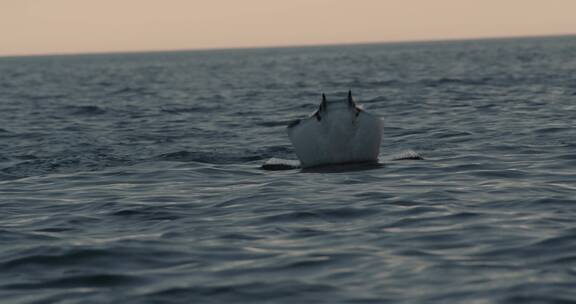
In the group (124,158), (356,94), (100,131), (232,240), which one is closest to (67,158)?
(124,158)

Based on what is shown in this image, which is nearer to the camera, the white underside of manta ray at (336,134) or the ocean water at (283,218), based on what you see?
the ocean water at (283,218)

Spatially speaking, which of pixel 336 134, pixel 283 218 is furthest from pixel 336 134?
pixel 283 218

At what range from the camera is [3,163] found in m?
19.5

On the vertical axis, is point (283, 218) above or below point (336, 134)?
below

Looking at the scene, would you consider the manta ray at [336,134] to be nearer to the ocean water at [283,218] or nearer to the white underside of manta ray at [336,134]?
the white underside of manta ray at [336,134]

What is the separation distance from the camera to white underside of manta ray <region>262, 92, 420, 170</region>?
1558cm

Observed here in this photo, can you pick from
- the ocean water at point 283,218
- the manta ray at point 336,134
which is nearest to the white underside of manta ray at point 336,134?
the manta ray at point 336,134

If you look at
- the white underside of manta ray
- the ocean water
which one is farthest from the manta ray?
the ocean water

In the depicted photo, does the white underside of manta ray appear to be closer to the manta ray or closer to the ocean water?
the manta ray

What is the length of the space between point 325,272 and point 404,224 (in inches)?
101

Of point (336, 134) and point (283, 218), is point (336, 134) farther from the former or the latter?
point (283, 218)

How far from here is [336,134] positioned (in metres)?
15.7

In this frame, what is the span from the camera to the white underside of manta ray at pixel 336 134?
613 inches

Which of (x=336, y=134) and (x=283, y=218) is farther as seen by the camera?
(x=336, y=134)
